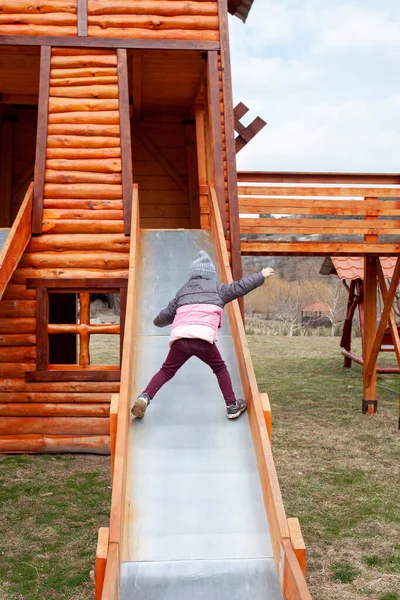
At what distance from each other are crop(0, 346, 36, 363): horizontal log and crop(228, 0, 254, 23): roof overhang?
824 cm

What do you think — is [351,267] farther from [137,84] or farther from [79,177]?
[79,177]

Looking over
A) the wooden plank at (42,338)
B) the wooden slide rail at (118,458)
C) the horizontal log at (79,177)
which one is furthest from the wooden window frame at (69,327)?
the wooden slide rail at (118,458)

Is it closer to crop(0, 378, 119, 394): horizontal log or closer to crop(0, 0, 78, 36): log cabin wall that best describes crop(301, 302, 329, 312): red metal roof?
crop(0, 378, 119, 394): horizontal log

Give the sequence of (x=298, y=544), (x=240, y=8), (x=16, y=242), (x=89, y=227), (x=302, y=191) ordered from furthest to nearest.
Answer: (x=240, y=8) < (x=302, y=191) < (x=89, y=227) < (x=16, y=242) < (x=298, y=544)

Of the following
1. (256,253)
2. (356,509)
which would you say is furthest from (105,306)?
(356,509)

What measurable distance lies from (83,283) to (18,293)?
3.01 feet

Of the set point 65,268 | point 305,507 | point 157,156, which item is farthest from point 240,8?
point 305,507

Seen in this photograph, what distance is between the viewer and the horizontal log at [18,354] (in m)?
8.88

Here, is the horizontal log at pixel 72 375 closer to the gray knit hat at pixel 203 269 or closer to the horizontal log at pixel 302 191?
the gray knit hat at pixel 203 269

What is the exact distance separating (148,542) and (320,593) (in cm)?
171

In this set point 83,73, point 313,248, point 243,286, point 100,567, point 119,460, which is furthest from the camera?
point 313,248

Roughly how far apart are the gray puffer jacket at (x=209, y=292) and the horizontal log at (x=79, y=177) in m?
3.53

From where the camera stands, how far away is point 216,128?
9.08 meters

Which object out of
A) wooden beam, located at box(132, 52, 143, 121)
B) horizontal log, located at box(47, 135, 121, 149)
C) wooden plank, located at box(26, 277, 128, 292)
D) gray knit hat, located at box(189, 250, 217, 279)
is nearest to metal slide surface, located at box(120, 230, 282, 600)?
gray knit hat, located at box(189, 250, 217, 279)
